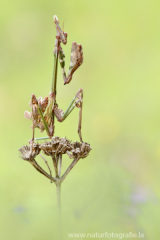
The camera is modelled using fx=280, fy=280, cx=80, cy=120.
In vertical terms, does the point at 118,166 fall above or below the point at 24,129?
below

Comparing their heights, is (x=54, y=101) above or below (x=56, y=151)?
above

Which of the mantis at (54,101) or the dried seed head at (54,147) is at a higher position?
the mantis at (54,101)

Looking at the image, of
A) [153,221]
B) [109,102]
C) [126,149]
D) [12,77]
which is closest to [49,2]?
[12,77]

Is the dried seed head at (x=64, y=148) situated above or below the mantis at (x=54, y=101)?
below

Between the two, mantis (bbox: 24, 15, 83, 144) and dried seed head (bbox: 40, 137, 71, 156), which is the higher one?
mantis (bbox: 24, 15, 83, 144)

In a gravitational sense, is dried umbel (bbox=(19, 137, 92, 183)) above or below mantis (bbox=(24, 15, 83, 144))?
below

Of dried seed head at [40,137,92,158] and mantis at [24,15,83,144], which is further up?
mantis at [24,15,83,144]

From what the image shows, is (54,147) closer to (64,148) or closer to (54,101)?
(64,148)

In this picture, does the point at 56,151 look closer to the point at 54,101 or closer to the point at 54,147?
the point at 54,147

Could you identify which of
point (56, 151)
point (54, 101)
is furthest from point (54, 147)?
point (54, 101)

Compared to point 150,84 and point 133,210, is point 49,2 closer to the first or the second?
point 150,84

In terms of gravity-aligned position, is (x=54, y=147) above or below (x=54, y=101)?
below
